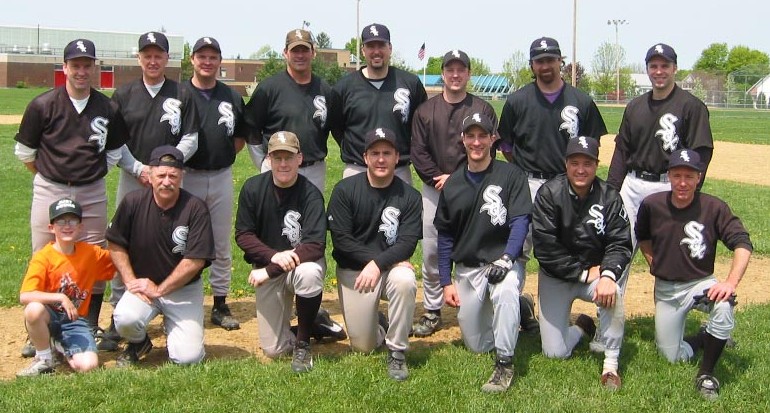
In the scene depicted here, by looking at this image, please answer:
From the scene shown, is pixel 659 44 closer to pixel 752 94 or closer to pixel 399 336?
pixel 399 336

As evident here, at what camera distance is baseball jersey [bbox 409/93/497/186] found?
20.3 feet

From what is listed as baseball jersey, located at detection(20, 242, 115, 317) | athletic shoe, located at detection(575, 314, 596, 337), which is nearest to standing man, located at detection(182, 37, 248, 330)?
baseball jersey, located at detection(20, 242, 115, 317)

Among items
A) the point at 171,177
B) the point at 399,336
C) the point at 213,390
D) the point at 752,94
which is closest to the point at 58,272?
the point at 171,177

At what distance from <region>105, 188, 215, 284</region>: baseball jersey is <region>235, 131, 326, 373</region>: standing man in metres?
0.28

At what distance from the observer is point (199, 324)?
18.0 ft

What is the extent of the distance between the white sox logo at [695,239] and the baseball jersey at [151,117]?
3.62 metres

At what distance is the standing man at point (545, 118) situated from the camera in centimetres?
602

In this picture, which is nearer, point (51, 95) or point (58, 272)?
point (58, 272)

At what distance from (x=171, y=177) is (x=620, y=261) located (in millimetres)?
2997

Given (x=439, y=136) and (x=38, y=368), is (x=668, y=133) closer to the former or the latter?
(x=439, y=136)

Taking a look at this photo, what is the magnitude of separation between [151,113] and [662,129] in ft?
12.5

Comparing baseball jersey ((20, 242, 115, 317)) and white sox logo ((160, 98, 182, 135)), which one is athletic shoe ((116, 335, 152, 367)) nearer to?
baseball jersey ((20, 242, 115, 317))

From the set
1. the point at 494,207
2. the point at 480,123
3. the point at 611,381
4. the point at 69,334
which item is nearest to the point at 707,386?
the point at 611,381

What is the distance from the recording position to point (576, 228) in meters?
5.32
